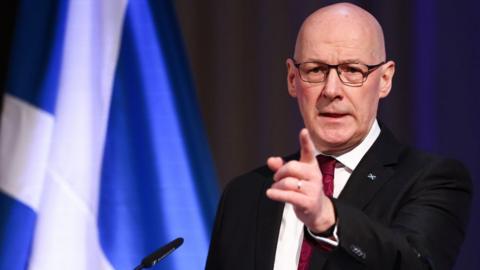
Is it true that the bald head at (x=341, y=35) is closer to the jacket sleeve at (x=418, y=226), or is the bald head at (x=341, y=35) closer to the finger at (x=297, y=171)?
the jacket sleeve at (x=418, y=226)

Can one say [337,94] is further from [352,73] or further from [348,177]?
[348,177]

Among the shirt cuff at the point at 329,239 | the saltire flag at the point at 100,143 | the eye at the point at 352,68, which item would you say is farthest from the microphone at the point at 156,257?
the saltire flag at the point at 100,143

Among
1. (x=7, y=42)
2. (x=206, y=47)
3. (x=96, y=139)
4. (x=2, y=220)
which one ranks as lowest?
(x=2, y=220)

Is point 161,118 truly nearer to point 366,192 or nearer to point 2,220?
point 2,220

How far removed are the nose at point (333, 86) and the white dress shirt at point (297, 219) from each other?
0.55 ft

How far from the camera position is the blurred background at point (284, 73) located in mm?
2885

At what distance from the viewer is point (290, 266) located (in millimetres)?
1890

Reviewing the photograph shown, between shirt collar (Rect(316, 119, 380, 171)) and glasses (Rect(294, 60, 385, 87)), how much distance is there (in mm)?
161

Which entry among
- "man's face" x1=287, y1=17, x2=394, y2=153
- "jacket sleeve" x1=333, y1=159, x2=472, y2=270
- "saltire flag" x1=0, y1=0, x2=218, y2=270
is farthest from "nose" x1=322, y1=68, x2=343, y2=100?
A: "saltire flag" x1=0, y1=0, x2=218, y2=270

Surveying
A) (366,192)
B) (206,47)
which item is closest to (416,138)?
(206,47)

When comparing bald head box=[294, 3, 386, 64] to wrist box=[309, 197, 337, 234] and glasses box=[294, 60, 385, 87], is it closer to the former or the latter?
glasses box=[294, 60, 385, 87]

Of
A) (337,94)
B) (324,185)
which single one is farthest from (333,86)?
(324,185)

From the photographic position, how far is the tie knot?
202 centimetres

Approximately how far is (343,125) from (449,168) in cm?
28
